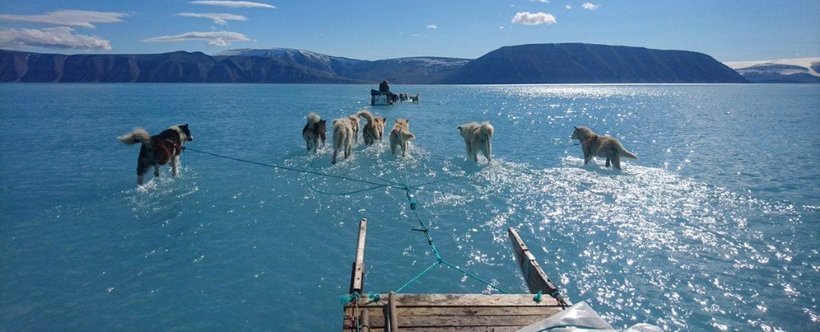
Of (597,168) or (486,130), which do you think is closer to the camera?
(486,130)

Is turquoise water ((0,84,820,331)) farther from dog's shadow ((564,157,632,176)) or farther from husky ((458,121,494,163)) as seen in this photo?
husky ((458,121,494,163))

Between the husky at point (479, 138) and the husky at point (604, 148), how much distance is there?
4.26 metres

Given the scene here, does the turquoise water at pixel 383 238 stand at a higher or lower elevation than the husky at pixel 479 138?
lower

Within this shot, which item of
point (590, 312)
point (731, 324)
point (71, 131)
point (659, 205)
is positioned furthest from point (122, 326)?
point (71, 131)

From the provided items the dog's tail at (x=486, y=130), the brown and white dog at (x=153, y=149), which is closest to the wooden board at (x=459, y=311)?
the dog's tail at (x=486, y=130)

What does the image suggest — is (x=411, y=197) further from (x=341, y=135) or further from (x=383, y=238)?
(x=341, y=135)

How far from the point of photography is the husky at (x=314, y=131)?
1924 centimetres

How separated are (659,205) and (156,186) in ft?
51.6

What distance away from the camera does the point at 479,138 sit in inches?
696

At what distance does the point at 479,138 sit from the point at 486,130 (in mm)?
619

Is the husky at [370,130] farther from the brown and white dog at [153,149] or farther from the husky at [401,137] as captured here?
the brown and white dog at [153,149]

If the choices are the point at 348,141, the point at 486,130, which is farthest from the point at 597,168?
the point at 348,141

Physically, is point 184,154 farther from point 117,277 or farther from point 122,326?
point 122,326

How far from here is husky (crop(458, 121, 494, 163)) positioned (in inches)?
679
